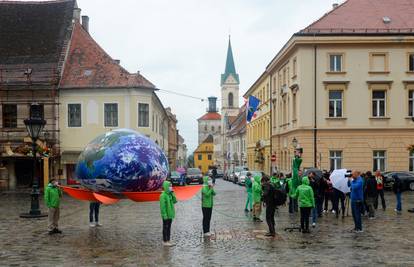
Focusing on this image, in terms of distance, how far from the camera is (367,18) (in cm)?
3953

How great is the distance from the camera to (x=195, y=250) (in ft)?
45.1

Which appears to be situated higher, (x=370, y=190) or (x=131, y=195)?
(x=131, y=195)

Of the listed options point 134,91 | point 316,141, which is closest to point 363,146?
point 316,141

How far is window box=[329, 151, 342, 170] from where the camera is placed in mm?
37906

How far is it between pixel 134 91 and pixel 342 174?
22618 mm

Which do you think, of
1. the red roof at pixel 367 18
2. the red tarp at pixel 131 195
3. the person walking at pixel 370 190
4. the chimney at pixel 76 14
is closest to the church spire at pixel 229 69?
the chimney at pixel 76 14

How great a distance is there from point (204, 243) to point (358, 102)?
84.4 ft

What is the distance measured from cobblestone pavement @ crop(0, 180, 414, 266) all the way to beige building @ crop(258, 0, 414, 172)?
648 inches

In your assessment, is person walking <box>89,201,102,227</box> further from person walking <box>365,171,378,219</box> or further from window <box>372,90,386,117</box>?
window <box>372,90,386,117</box>

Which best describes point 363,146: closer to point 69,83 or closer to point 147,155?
point 69,83

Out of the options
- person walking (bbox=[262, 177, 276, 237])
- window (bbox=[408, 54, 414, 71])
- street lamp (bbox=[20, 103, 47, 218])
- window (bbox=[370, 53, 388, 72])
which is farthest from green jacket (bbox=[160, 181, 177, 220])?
window (bbox=[408, 54, 414, 71])

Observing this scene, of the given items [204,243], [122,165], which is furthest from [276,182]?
[122,165]

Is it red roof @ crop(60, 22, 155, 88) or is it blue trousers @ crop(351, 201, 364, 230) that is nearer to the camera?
blue trousers @ crop(351, 201, 364, 230)

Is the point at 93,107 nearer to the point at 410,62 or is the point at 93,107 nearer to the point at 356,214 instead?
the point at 410,62
